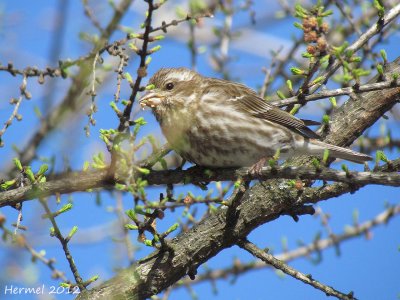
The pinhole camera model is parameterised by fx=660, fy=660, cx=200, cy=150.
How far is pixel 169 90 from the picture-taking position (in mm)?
6293

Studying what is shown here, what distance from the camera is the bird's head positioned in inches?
242

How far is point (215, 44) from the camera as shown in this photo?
801cm

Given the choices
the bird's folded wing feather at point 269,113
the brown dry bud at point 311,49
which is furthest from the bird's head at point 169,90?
the brown dry bud at point 311,49

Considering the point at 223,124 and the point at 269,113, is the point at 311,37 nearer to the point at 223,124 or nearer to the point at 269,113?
the point at 223,124

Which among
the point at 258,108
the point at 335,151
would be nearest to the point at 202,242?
the point at 335,151

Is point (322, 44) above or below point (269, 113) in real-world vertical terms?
below

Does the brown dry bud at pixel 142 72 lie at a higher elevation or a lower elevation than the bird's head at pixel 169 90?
lower

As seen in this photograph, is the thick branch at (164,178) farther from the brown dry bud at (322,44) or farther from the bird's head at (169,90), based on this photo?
the bird's head at (169,90)

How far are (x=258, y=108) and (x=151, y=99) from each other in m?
1.03

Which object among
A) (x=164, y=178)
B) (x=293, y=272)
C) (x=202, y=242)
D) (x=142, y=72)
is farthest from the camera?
(x=202, y=242)

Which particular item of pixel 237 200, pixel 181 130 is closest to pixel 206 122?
pixel 181 130

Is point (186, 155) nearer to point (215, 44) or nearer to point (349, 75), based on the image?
point (349, 75)

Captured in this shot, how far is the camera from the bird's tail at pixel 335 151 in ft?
18.8

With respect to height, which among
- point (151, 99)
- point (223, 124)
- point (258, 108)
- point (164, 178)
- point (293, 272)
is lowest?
point (293, 272)
